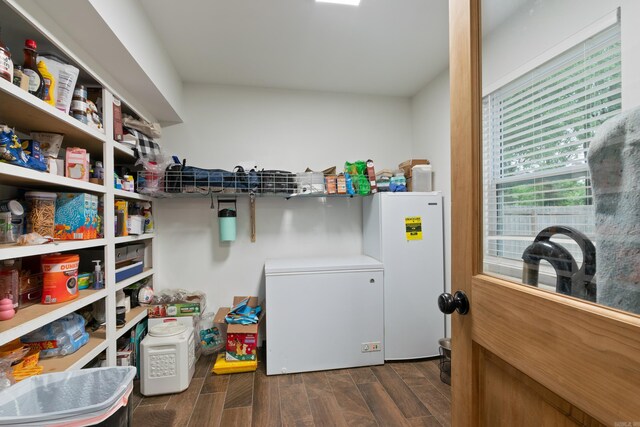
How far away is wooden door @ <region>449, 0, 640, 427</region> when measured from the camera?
0.42 meters

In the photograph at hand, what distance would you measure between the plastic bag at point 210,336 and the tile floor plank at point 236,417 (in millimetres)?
749

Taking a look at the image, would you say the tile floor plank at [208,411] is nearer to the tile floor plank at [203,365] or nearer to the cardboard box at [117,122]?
the tile floor plank at [203,365]

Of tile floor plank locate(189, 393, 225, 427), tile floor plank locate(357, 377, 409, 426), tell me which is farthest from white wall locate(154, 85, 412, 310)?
tile floor plank locate(357, 377, 409, 426)

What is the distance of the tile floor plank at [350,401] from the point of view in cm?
→ 160

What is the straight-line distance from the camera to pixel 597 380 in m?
0.43

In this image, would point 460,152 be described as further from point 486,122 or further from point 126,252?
point 126,252

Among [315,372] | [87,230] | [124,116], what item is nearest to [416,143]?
[315,372]

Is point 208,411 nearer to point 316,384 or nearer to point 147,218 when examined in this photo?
point 316,384

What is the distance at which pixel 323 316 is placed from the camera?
2131 mm

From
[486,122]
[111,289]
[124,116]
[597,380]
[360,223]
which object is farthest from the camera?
[360,223]

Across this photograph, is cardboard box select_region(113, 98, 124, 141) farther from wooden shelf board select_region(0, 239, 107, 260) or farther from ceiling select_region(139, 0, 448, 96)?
wooden shelf board select_region(0, 239, 107, 260)

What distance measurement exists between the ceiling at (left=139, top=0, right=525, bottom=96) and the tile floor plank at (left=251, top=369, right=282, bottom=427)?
2.46 metres

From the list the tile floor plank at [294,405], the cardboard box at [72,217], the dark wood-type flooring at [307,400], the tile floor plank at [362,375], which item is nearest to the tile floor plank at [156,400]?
the dark wood-type flooring at [307,400]

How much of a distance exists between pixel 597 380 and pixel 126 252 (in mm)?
2440
